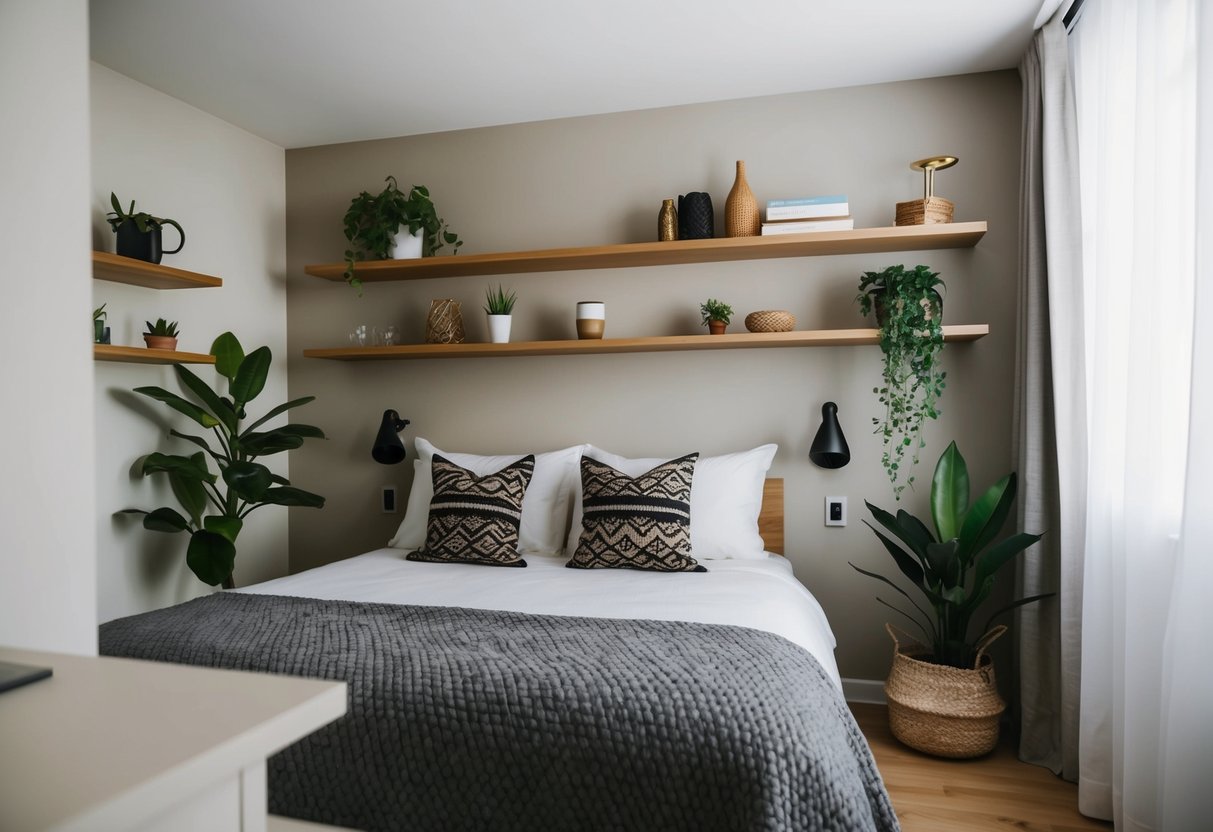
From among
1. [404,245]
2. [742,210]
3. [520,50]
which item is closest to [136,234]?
[404,245]

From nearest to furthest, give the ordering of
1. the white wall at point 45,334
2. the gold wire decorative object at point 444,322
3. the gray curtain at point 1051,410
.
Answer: the white wall at point 45,334 < the gray curtain at point 1051,410 < the gold wire decorative object at point 444,322

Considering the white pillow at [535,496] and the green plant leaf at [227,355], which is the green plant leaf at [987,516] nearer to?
the white pillow at [535,496]

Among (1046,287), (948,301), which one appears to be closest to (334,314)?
(948,301)

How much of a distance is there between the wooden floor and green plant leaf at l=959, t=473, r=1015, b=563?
28.3 inches

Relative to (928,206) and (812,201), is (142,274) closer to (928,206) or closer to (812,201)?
(812,201)

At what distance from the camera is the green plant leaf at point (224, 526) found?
3.20 m

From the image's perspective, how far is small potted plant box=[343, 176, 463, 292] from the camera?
3.60 m

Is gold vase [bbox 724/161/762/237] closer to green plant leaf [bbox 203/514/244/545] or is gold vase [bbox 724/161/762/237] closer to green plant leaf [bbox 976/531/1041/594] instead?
green plant leaf [bbox 976/531/1041/594]

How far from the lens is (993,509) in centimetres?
278

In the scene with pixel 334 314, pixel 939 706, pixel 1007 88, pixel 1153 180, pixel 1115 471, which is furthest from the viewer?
pixel 334 314

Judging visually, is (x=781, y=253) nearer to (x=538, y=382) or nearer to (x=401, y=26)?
(x=538, y=382)

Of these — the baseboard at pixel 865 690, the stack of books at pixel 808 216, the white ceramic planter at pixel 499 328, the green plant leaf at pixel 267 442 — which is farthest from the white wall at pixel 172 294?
the baseboard at pixel 865 690

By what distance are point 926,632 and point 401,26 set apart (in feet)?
9.75

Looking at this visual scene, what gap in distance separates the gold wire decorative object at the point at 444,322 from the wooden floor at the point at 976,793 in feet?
7.76
